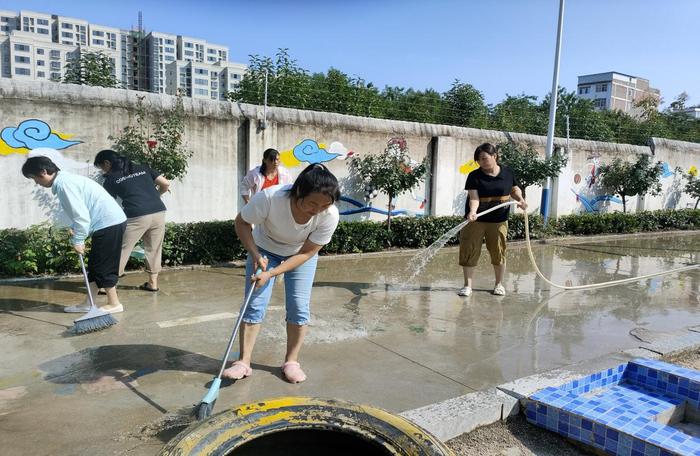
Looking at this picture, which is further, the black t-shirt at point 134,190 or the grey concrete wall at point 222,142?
the grey concrete wall at point 222,142

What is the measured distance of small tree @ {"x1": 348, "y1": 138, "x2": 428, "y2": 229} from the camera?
964 centimetres

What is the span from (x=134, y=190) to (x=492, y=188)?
3.93 meters

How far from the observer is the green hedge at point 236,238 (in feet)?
20.3

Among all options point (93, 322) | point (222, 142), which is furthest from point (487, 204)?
point (222, 142)

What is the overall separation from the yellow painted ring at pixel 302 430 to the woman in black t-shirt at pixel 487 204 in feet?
12.9

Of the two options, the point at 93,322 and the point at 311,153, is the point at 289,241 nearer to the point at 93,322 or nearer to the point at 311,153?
the point at 93,322

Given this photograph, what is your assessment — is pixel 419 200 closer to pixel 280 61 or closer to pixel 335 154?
pixel 335 154

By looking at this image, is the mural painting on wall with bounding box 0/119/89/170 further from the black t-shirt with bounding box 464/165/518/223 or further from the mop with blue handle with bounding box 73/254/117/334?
the black t-shirt with bounding box 464/165/518/223

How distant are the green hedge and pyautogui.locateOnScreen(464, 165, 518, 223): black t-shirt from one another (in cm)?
310

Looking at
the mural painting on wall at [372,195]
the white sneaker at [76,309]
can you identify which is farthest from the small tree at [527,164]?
the white sneaker at [76,309]

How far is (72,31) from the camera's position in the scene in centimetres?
10750

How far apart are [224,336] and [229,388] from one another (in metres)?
1.14

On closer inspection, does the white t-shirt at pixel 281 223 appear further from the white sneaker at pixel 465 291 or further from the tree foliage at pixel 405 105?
the tree foliage at pixel 405 105

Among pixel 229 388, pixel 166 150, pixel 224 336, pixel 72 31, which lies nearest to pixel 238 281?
pixel 224 336
